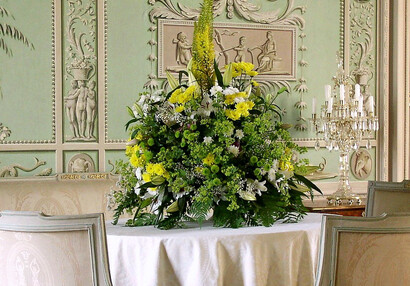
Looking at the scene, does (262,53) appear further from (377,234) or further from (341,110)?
(377,234)

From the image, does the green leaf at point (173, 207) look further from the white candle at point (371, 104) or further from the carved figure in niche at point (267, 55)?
the white candle at point (371, 104)

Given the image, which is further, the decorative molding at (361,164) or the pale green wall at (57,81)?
the decorative molding at (361,164)

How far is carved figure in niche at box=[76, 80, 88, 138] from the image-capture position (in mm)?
4969

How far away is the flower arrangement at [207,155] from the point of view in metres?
2.76

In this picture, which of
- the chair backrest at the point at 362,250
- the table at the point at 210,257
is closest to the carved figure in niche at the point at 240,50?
the table at the point at 210,257

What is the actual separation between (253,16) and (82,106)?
1497 mm

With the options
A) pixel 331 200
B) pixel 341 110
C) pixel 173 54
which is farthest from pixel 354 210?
pixel 173 54

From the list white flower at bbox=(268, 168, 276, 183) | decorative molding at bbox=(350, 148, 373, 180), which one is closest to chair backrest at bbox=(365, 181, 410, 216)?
white flower at bbox=(268, 168, 276, 183)

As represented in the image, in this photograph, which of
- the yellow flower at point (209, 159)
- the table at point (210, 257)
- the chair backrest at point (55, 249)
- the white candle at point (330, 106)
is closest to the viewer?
the chair backrest at point (55, 249)

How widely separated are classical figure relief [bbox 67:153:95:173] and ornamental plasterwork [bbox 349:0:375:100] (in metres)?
2.28

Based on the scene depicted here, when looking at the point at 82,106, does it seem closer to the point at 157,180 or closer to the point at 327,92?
the point at 327,92

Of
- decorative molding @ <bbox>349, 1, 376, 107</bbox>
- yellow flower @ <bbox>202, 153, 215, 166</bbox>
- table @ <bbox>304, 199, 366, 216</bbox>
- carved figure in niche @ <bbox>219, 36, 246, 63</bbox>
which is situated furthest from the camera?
decorative molding @ <bbox>349, 1, 376, 107</bbox>

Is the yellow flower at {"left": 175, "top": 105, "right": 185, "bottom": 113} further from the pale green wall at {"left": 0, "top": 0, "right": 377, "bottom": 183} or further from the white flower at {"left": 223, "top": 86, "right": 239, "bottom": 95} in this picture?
the pale green wall at {"left": 0, "top": 0, "right": 377, "bottom": 183}

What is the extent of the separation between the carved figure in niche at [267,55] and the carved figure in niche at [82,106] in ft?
4.38
